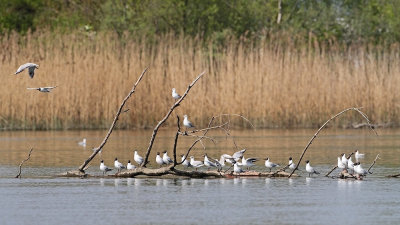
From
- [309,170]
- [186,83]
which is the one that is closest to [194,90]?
[186,83]

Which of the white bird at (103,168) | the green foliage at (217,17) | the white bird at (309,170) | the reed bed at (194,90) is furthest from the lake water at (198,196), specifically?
the green foliage at (217,17)

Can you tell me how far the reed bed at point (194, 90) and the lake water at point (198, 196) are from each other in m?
6.41

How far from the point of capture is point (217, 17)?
117ft

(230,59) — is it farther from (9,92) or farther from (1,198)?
(1,198)

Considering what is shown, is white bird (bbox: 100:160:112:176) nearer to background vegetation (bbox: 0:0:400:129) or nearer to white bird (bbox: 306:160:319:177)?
white bird (bbox: 306:160:319:177)

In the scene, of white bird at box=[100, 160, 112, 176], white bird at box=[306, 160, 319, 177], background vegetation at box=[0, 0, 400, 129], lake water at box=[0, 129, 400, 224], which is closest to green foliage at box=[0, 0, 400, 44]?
background vegetation at box=[0, 0, 400, 129]

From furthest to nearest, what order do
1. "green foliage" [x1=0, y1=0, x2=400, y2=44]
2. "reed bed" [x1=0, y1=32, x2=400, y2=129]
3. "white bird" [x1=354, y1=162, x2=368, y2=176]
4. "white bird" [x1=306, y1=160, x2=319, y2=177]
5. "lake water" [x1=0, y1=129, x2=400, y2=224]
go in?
"green foliage" [x1=0, y1=0, x2=400, y2=44]
"reed bed" [x1=0, y1=32, x2=400, y2=129]
"white bird" [x1=306, y1=160, x2=319, y2=177]
"white bird" [x1=354, y1=162, x2=368, y2=176]
"lake water" [x1=0, y1=129, x2=400, y2=224]

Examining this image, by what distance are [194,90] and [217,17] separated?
996cm

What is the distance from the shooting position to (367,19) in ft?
129

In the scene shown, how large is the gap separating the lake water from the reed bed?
21.0ft

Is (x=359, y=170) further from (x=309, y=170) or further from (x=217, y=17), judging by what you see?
(x=217, y=17)

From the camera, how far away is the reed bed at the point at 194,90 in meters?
26.0

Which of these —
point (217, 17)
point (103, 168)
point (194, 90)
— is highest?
point (217, 17)

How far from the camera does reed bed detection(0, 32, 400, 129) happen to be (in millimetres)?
26047
